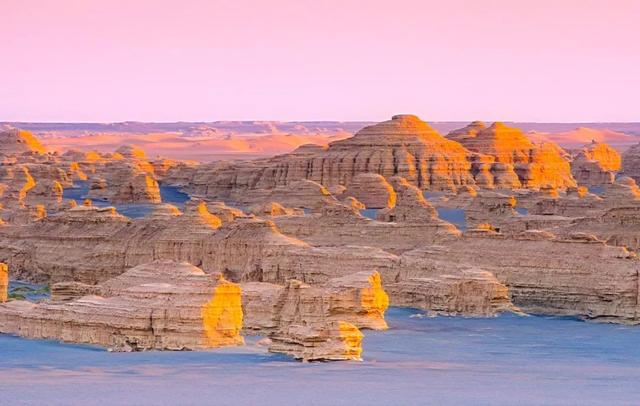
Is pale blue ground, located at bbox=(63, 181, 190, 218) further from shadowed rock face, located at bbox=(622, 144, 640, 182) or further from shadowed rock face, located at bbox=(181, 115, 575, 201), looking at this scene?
shadowed rock face, located at bbox=(622, 144, 640, 182)

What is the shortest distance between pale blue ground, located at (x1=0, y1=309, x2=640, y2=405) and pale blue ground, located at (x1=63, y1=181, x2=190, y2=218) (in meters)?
56.4

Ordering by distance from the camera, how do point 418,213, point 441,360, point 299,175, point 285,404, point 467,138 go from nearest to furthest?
point 285,404 → point 441,360 → point 418,213 → point 299,175 → point 467,138

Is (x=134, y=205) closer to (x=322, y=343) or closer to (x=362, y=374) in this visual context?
(x=322, y=343)

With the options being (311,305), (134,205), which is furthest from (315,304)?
(134,205)

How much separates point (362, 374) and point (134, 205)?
7125cm

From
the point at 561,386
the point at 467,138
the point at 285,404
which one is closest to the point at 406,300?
the point at 561,386

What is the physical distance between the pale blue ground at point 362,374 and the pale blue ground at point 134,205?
56352 mm

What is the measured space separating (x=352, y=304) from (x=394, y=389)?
11.5m

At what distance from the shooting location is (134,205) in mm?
117438

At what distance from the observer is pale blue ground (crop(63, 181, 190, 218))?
113938mm

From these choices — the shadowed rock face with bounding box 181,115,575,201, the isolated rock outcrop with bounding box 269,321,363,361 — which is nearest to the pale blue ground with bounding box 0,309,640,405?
the isolated rock outcrop with bounding box 269,321,363,361

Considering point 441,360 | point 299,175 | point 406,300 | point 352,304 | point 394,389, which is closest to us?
point 394,389

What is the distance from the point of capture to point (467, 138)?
160875mm

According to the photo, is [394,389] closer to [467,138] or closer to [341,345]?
[341,345]
